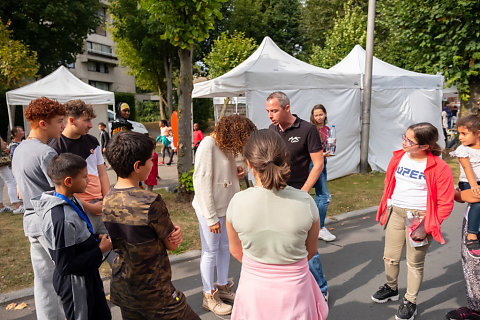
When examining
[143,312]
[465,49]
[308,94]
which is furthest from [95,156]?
[465,49]

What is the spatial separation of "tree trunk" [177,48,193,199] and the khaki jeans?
4.34 meters

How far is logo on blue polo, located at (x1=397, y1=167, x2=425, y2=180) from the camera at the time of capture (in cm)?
303

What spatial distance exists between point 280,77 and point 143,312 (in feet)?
22.4

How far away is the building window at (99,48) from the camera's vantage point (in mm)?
43872

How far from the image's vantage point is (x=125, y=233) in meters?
1.95

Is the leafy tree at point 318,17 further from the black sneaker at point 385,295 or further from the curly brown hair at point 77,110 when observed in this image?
the curly brown hair at point 77,110

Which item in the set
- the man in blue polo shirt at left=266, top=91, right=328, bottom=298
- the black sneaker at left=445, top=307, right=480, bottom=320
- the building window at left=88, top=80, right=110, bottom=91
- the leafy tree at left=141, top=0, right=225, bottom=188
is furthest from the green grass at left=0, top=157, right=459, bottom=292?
the building window at left=88, top=80, right=110, bottom=91

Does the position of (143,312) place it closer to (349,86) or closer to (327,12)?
(349,86)

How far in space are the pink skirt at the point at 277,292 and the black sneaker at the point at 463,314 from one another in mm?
1996

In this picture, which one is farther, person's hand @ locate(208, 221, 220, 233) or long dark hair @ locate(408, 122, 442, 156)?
person's hand @ locate(208, 221, 220, 233)

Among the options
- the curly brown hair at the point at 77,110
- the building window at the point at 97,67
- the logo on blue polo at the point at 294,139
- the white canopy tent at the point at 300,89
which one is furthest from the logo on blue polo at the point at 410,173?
the building window at the point at 97,67

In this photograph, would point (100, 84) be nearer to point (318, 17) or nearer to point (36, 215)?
point (318, 17)

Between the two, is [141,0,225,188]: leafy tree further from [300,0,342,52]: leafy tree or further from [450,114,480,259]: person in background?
[300,0,342,52]: leafy tree

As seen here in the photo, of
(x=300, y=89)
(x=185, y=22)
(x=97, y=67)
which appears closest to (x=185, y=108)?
(x=185, y=22)
